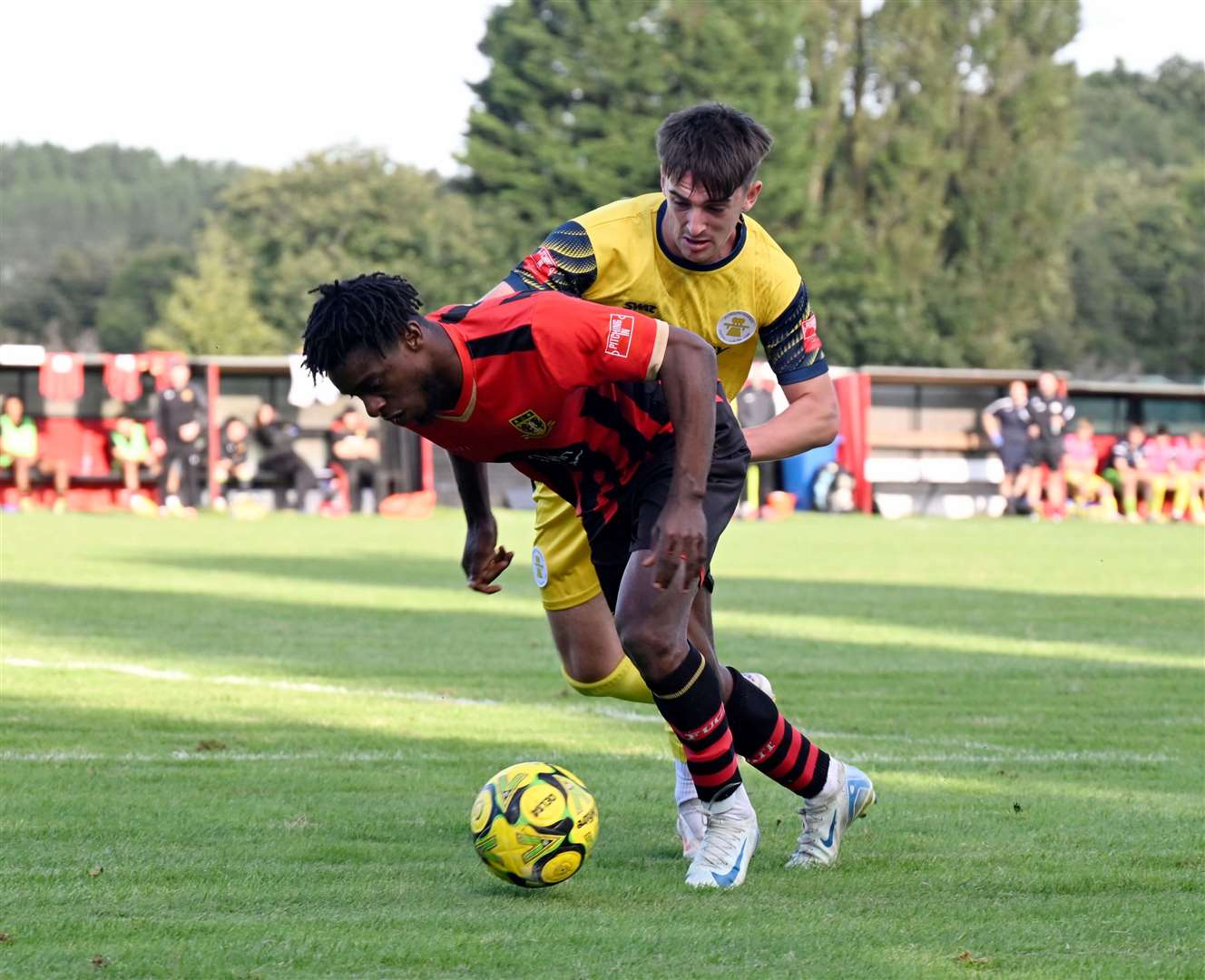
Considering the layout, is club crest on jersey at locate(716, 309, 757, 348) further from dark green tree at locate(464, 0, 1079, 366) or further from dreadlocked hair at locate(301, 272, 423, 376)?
dark green tree at locate(464, 0, 1079, 366)

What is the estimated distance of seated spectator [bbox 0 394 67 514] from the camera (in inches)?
1265

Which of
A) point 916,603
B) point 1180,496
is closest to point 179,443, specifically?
point 1180,496

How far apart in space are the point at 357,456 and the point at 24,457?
5.80 metres

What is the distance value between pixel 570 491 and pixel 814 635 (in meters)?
7.56

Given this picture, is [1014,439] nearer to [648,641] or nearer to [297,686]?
[297,686]

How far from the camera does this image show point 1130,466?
3581cm

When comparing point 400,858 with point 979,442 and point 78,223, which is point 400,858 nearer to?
point 979,442

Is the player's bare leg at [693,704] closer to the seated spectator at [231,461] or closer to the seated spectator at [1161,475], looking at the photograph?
the seated spectator at [231,461]

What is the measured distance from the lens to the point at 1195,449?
36.8 meters

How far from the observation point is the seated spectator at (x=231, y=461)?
33.1m

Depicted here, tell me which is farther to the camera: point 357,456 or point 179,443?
point 357,456

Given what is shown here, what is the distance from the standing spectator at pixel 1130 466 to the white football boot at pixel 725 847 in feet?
103

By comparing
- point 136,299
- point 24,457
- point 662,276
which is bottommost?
point 24,457

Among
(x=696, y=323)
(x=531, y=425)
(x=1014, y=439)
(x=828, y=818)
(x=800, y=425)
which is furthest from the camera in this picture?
(x=1014, y=439)
